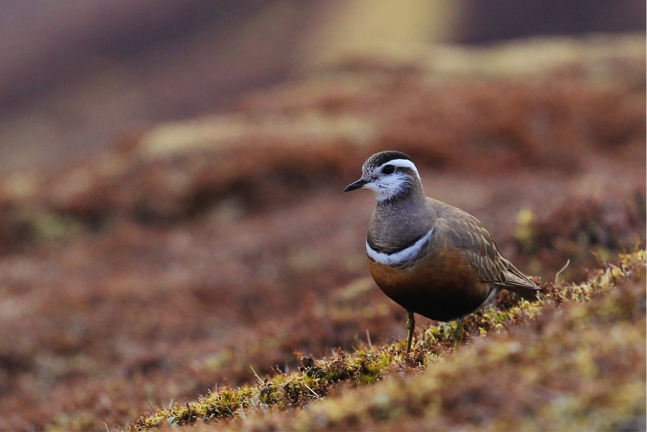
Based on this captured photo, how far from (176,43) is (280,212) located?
39.2 meters

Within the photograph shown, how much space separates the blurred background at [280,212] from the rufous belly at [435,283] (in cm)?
110

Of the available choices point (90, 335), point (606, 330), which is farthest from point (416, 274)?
point (90, 335)

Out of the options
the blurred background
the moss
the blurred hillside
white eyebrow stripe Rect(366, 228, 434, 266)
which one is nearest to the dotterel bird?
white eyebrow stripe Rect(366, 228, 434, 266)

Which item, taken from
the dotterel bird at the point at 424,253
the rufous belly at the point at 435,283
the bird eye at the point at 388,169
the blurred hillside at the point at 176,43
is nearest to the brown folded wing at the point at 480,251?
the dotterel bird at the point at 424,253

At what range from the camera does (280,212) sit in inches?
664

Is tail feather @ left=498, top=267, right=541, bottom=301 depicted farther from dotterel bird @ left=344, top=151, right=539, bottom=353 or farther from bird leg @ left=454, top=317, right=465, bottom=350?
bird leg @ left=454, top=317, right=465, bottom=350

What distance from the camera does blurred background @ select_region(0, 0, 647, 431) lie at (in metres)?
8.27

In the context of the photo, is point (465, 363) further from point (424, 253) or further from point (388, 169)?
point (388, 169)

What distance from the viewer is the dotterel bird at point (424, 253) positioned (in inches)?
197

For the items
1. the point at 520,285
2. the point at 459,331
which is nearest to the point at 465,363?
the point at 459,331

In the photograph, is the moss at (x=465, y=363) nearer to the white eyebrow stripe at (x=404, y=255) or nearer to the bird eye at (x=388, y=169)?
the white eyebrow stripe at (x=404, y=255)

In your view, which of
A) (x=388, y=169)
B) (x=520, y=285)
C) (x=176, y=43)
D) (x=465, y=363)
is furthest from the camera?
(x=176, y=43)

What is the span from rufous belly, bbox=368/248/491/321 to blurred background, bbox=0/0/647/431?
1.10 meters

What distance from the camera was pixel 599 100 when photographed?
2005 centimetres
